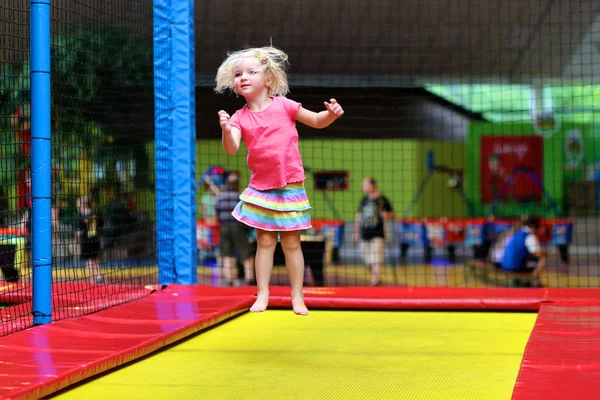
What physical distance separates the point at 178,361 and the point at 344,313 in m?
A: 1.51

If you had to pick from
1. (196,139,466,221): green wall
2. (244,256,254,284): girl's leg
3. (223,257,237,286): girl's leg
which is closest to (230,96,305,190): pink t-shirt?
(223,257,237,286): girl's leg

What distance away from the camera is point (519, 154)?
38.3ft

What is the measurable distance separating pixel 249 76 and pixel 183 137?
77.2 inches

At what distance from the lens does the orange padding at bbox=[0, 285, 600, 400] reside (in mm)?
2543

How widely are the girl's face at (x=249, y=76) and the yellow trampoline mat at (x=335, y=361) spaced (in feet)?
3.53

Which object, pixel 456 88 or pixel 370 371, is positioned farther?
pixel 456 88

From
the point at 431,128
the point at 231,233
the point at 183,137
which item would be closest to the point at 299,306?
the point at 183,137

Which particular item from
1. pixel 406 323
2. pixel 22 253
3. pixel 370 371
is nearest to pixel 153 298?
pixel 406 323

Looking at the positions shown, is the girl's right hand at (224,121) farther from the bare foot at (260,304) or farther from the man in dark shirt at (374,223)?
the man in dark shirt at (374,223)

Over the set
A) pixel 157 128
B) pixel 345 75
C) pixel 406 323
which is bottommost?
pixel 406 323

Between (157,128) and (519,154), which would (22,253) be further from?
(519,154)

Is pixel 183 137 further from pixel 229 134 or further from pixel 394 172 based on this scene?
pixel 394 172

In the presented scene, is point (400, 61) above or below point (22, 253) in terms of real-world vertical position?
above

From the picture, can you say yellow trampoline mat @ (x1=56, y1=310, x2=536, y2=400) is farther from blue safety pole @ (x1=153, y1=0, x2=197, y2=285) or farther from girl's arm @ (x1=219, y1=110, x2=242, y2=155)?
blue safety pole @ (x1=153, y1=0, x2=197, y2=285)
